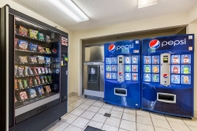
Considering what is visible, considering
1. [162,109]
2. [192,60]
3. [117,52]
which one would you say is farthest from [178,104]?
[117,52]

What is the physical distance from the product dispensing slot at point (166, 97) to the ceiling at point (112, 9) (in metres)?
2.14

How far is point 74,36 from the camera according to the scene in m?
3.98

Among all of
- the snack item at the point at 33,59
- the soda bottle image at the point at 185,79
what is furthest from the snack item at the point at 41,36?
the soda bottle image at the point at 185,79

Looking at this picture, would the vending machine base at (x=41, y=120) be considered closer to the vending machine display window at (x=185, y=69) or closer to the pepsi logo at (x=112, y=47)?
the pepsi logo at (x=112, y=47)

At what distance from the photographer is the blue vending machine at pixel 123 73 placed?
9.03ft

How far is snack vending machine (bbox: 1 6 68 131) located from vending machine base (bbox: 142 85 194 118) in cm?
223

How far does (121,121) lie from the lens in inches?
85.9

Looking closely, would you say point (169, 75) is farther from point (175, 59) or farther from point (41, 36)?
point (41, 36)

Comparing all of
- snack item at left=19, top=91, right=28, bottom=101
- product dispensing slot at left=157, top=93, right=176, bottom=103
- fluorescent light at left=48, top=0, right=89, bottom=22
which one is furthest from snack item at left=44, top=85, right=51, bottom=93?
product dispensing slot at left=157, top=93, right=176, bottom=103

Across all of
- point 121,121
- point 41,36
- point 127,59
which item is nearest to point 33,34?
point 41,36

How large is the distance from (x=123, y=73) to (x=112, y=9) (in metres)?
1.77

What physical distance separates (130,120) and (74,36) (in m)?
3.55

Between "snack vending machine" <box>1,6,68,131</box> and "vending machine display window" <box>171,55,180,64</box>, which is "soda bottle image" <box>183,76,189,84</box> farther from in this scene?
"snack vending machine" <box>1,6,68,131</box>

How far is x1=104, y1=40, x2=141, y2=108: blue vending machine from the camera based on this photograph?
2753 mm
